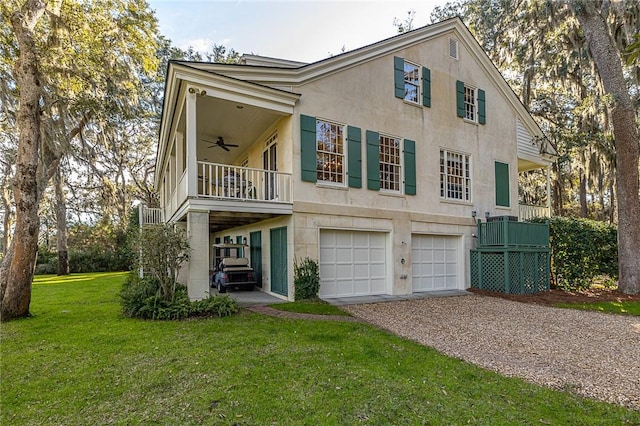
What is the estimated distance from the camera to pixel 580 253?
1224cm

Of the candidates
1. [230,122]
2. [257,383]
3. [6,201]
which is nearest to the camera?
[257,383]

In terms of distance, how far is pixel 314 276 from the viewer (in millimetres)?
9039

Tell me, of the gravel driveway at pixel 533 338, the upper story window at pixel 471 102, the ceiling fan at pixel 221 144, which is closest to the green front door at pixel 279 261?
the gravel driveway at pixel 533 338

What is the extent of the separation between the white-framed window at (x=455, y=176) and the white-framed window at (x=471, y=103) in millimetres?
1544

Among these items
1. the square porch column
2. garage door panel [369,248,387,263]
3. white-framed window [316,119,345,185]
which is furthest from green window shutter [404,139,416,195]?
the square porch column

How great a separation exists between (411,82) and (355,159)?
3.71 m

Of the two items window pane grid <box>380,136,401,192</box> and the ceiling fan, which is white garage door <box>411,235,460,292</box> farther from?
the ceiling fan

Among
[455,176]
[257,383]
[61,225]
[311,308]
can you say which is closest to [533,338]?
[311,308]

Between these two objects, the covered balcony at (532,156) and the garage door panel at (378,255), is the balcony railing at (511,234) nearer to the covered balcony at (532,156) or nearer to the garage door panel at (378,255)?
the covered balcony at (532,156)

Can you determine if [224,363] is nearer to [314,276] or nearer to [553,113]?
[314,276]

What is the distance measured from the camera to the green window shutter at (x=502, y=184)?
13.1 m

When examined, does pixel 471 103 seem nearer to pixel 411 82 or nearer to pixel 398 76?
pixel 411 82

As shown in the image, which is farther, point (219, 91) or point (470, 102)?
point (470, 102)

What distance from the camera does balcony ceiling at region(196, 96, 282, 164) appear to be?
30.7 feet
